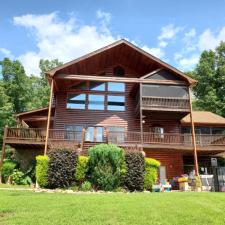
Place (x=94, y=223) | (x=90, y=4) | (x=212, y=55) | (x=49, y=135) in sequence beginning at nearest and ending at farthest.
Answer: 1. (x=94, y=223)
2. (x=90, y=4)
3. (x=49, y=135)
4. (x=212, y=55)

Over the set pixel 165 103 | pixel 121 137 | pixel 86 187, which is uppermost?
pixel 165 103

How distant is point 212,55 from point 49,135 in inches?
1156

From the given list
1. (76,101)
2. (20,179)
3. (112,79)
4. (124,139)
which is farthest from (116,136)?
(20,179)

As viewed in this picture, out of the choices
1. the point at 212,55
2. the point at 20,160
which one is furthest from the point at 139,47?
the point at 212,55

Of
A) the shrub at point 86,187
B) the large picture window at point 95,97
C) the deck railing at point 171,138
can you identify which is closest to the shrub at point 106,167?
the shrub at point 86,187

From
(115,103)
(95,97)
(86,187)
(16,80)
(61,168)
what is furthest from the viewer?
(16,80)

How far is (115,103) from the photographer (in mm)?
20891

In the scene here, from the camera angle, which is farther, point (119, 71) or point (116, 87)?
point (119, 71)

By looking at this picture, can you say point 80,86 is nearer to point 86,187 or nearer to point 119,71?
point 119,71

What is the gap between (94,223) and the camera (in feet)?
20.7

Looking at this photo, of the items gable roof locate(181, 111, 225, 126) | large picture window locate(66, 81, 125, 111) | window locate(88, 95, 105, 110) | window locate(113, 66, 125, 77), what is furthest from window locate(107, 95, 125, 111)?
gable roof locate(181, 111, 225, 126)

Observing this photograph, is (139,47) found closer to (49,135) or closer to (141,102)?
(141,102)

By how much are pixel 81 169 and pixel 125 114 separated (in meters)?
7.73

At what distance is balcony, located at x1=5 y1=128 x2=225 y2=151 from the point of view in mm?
17766
